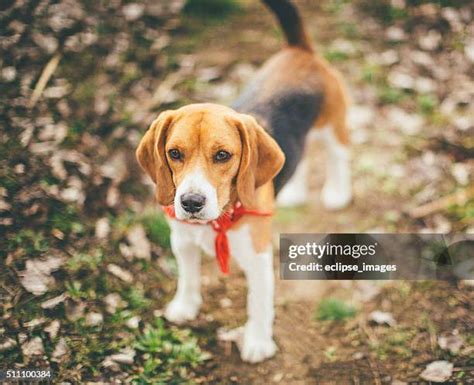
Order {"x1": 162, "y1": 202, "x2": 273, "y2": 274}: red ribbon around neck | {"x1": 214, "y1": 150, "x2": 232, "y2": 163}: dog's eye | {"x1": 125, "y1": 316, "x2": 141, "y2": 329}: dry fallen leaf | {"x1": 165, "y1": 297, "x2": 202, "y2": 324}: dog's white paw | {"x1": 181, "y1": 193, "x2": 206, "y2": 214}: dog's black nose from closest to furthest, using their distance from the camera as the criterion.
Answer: {"x1": 181, "y1": 193, "x2": 206, "y2": 214}: dog's black nose < {"x1": 214, "y1": 150, "x2": 232, "y2": 163}: dog's eye < {"x1": 162, "y1": 202, "x2": 273, "y2": 274}: red ribbon around neck < {"x1": 125, "y1": 316, "x2": 141, "y2": 329}: dry fallen leaf < {"x1": 165, "y1": 297, "x2": 202, "y2": 324}: dog's white paw

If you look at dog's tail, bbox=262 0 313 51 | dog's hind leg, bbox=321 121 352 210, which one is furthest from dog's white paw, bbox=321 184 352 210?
dog's tail, bbox=262 0 313 51

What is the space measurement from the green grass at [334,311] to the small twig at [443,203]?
3.02ft

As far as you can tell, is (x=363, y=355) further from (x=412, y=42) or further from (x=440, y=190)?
(x=412, y=42)

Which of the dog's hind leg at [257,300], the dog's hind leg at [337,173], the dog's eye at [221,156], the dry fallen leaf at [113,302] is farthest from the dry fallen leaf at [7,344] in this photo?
the dog's hind leg at [337,173]

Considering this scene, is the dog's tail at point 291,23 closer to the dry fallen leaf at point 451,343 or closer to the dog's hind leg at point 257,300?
the dog's hind leg at point 257,300

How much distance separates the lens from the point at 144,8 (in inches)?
203

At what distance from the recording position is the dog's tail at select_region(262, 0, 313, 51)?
Result: 146 inches

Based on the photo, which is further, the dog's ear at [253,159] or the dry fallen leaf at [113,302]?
the dry fallen leaf at [113,302]

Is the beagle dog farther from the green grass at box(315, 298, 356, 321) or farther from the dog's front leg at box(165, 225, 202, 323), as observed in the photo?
the green grass at box(315, 298, 356, 321)

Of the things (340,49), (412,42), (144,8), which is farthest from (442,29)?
(144,8)

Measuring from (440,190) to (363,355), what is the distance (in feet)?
4.76

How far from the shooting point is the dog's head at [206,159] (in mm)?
2600

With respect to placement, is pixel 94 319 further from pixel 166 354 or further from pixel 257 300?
pixel 257 300

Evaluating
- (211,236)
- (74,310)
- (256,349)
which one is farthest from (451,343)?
(74,310)
